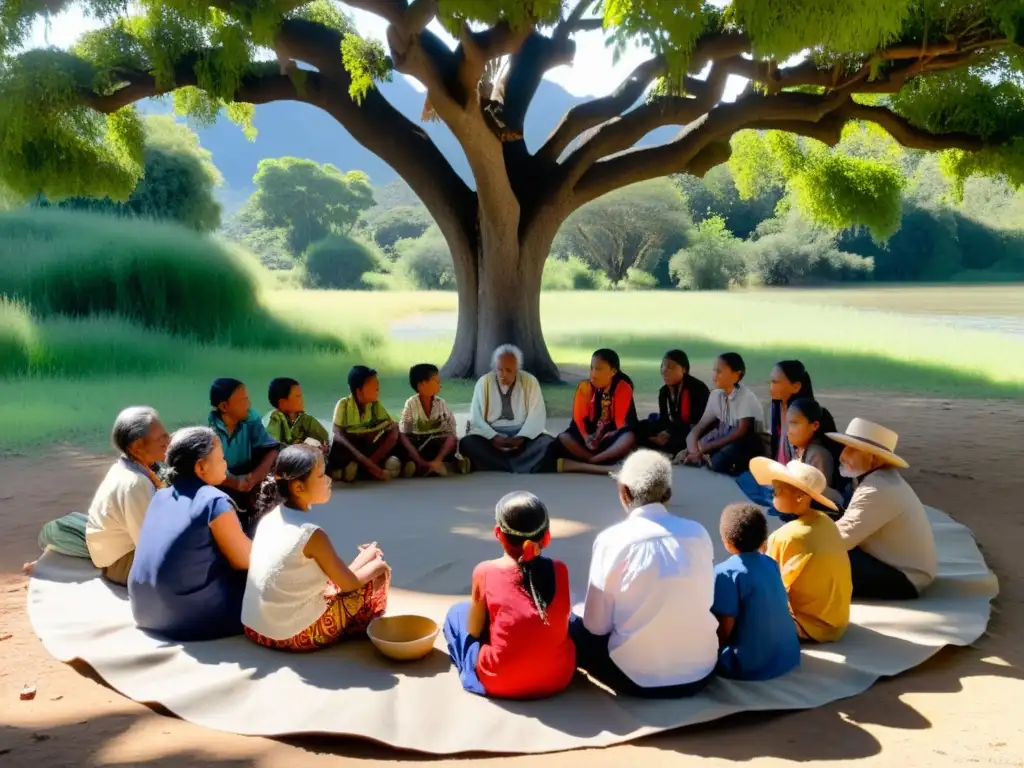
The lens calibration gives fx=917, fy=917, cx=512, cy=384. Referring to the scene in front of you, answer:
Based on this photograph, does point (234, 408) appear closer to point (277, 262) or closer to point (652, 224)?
point (652, 224)

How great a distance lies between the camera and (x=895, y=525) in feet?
12.4

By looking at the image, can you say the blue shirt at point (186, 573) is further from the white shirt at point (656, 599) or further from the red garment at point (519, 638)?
the white shirt at point (656, 599)

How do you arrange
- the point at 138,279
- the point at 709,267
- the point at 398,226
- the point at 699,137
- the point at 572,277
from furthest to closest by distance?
1. the point at 398,226
2. the point at 572,277
3. the point at 709,267
4. the point at 138,279
5. the point at 699,137

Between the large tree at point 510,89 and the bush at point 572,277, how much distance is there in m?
28.6

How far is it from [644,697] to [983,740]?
1003 millimetres

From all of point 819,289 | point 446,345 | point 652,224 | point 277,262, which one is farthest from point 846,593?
point 277,262

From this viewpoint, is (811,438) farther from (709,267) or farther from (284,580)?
(709,267)

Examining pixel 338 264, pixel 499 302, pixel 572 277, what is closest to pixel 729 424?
pixel 499 302

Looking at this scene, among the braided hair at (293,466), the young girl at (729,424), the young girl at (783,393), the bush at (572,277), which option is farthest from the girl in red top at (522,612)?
the bush at (572,277)

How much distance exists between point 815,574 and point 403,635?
1518 mm

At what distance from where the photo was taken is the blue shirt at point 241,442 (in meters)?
4.92

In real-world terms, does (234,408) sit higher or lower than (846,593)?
higher

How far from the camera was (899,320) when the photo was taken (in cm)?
2238

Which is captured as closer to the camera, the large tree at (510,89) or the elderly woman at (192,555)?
the elderly woman at (192,555)
